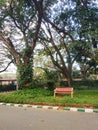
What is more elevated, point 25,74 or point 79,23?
point 79,23

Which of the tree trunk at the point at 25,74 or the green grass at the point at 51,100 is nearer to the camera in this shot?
the green grass at the point at 51,100

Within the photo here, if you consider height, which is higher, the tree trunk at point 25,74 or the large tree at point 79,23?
the large tree at point 79,23

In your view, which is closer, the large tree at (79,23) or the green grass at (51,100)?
the green grass at (51,100)

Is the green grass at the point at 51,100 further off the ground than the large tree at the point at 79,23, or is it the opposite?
the large tree at the point at 79,23

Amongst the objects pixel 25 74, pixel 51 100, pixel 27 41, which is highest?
pixel 27 41

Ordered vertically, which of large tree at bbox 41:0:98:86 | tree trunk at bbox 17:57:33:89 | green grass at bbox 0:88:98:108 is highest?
large tree at bbox 41:0:98:86

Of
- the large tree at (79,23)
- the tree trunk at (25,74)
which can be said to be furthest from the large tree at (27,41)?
the large tree at (79,23)

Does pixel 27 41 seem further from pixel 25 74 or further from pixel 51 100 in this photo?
pixel 51 100

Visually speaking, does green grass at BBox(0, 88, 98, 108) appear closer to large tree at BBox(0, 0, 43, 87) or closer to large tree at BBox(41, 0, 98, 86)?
large tree at BBox(0, 0, 43, 87)

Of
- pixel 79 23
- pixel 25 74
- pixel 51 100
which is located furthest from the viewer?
pixel 79 23

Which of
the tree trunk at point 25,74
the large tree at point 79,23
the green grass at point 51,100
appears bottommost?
the green grass at point 51,100

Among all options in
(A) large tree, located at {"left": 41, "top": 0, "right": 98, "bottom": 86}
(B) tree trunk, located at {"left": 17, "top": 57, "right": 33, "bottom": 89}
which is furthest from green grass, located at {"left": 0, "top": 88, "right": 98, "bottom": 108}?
(A) large tree, located at {"left": 41, "top": 0, "right": 98, "bottom": 86}

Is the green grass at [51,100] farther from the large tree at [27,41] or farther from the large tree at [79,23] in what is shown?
the large tree at [79,23]

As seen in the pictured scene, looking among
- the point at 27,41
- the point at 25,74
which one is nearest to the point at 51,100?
the point at 25,74
